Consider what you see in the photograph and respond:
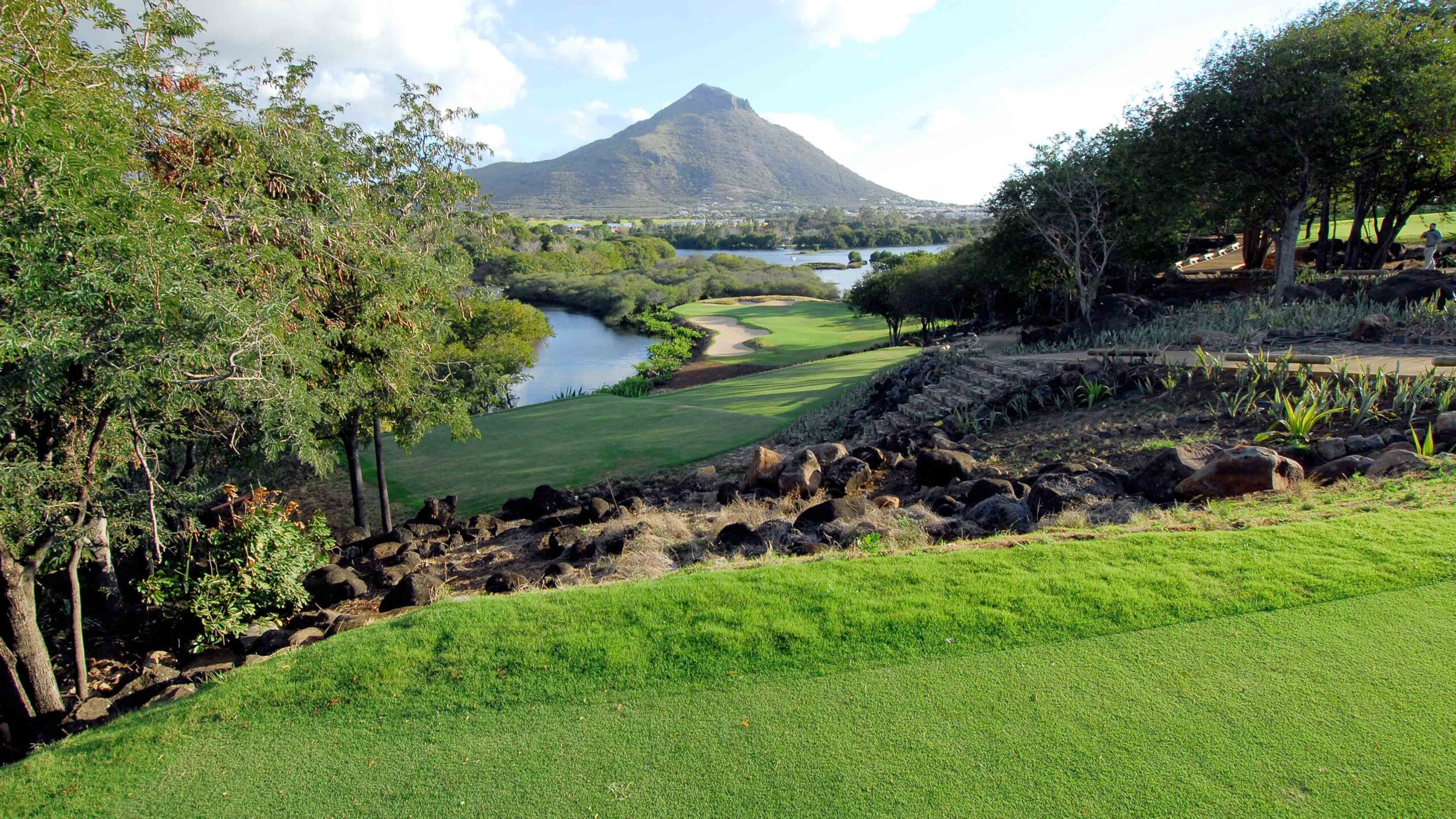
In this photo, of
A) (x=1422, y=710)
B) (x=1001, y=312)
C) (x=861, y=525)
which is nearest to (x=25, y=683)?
(x=861, y=525)

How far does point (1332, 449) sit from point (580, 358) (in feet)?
195

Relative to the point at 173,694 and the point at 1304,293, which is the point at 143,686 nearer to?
the point at 173,694

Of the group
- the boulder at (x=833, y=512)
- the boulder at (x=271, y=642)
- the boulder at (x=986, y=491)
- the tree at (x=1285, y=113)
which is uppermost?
the tree at (x=1285, y=113)

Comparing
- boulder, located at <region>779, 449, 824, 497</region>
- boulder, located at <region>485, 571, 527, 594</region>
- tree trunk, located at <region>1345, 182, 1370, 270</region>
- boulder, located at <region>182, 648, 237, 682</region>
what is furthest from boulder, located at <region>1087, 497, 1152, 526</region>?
tree trunk, located at <region>1345, 182, 1370, 270</region>

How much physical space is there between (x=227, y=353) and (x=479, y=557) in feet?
20.5

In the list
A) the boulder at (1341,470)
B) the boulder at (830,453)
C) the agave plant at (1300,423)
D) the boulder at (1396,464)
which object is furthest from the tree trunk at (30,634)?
the agave plant at (1300,423)

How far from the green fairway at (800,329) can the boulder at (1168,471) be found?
38.2 meters

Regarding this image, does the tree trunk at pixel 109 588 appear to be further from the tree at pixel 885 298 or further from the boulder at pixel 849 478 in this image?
the tree at pixel 885 298

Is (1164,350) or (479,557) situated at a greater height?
(1164,350)

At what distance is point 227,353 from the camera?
7199 mm

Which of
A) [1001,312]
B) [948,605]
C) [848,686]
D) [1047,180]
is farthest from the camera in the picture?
[1001,312]

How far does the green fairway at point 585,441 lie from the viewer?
63.3ft

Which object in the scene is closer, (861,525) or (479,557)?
(861,525)

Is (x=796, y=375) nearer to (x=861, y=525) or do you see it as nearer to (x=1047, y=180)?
(x=1047, y=180)
